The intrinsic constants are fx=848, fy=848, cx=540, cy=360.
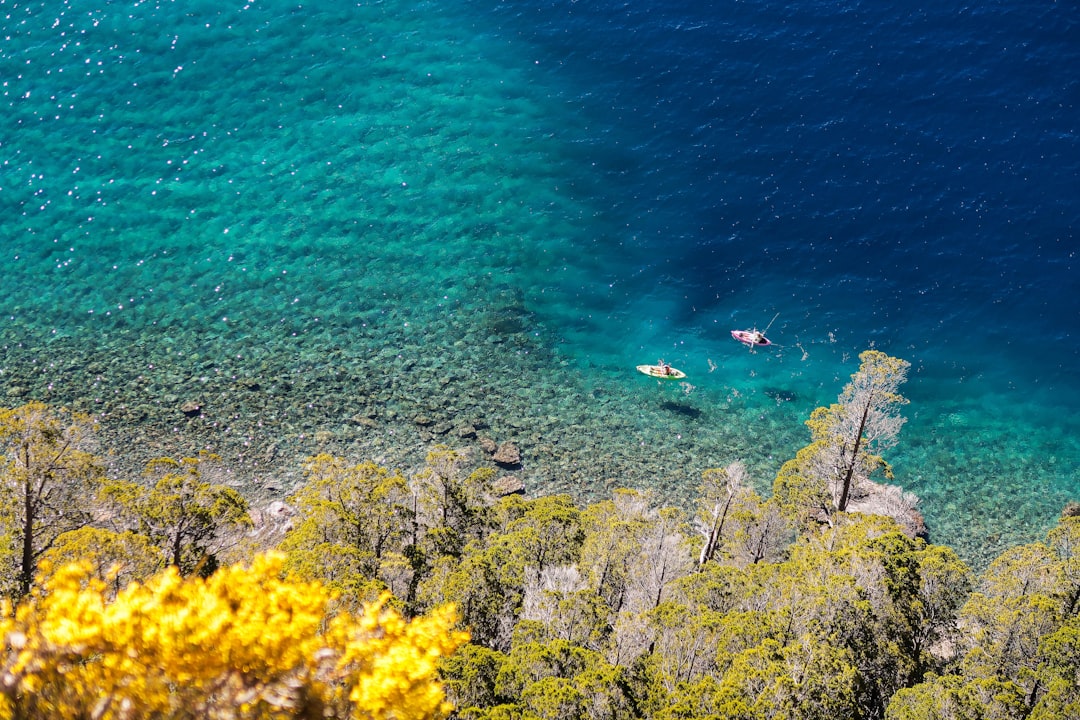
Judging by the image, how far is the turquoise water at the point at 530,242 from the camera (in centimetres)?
5169

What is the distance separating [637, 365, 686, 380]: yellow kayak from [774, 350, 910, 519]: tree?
1428 centimetres

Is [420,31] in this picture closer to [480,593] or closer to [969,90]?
[969,90]

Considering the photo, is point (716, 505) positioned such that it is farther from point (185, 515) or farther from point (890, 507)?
point (185, 515)

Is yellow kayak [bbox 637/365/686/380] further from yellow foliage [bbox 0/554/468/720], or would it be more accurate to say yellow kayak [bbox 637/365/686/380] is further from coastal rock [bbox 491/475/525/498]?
yellow foliage [bbox 0/554/468/720]

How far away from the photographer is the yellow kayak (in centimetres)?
5588

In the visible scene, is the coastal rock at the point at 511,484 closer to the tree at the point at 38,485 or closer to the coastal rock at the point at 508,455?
the coastal rock at the point at 508,455

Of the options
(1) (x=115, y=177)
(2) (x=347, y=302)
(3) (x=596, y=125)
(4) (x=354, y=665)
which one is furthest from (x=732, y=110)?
(4) (x=354, y=665)

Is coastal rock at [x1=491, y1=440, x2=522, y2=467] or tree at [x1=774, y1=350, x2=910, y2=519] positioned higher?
tree at [x1=774, y1=350, x2=910, y2=519]

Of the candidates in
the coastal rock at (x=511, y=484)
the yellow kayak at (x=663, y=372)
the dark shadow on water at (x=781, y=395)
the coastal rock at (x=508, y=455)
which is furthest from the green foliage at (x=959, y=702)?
the yellow kayak at (x=663, y=372)

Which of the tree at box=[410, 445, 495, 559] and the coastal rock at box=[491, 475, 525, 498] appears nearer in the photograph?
the tree at box=[410, 445, 495, 559]

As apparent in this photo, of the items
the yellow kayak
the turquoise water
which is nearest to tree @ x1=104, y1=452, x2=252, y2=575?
the turquoise water

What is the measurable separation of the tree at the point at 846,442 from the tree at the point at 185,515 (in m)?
25.2

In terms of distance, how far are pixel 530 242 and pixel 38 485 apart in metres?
39.8

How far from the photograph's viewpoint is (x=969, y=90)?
237 ft
